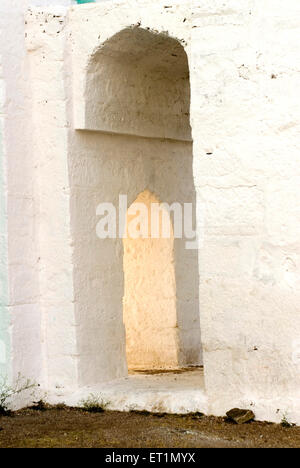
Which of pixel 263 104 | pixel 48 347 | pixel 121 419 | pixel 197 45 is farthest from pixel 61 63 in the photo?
pixel 121 419

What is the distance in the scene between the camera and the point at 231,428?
5.89 metres

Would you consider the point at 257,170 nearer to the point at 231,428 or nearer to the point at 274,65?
the point at 274,65

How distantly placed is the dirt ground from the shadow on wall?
56cm

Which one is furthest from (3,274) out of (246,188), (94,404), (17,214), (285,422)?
(285,422)

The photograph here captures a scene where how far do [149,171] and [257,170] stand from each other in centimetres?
194

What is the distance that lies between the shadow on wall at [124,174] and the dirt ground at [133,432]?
1.85ft

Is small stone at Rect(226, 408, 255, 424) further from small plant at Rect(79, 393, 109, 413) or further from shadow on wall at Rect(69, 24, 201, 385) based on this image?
shadow on wall at Rect(69, 24, 201, 385)

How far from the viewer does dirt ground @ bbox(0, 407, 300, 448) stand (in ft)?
18.2

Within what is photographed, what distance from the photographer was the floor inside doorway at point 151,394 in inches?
250

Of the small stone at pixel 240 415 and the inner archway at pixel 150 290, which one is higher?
the inner archway at pixel 150 290

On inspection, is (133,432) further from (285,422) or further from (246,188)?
(246,188)
